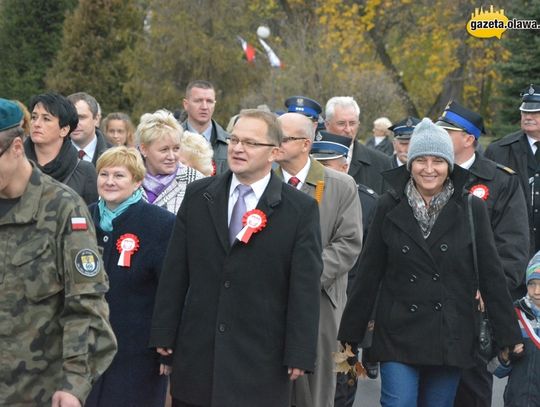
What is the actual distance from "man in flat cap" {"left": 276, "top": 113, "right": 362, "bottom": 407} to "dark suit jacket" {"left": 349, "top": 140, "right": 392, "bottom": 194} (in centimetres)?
280

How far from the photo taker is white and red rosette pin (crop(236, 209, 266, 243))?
5692 millimetres

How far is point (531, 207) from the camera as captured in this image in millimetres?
10156

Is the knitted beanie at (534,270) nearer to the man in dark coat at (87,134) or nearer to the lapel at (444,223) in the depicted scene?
the lapel at (444,223)

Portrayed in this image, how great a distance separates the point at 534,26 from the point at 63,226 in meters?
20.9

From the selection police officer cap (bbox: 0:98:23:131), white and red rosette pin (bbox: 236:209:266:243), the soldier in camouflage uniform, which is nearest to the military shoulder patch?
the soldier in camouflage uniform

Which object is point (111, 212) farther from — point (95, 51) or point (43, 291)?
point (95, 51)

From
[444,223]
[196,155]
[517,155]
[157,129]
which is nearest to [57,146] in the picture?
[157,129]

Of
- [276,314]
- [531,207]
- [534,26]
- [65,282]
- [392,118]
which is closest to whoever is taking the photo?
[65,282]

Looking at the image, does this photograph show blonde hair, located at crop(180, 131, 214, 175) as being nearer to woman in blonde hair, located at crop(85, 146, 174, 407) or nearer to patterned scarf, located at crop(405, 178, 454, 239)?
woman in blonde hair, located at crop(85, 146, 174, 407)

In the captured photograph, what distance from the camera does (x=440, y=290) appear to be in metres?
6.63

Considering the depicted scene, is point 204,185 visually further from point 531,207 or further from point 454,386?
point 531,207

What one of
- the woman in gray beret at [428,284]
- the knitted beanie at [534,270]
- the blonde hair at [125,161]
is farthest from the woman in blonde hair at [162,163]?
the knitted beanie at [534,270]

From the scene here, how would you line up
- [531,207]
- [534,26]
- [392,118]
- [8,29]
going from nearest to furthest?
[531,207]
[534,26]
[392,118]
[8,29]

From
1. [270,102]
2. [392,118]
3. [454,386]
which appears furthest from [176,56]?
[454,386]
